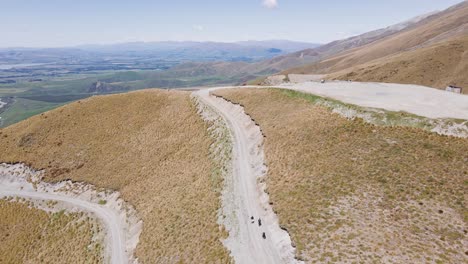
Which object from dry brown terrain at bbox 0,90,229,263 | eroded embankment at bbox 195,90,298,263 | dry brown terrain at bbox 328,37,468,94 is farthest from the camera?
dry brown terrain at bbox 328,37,468,94

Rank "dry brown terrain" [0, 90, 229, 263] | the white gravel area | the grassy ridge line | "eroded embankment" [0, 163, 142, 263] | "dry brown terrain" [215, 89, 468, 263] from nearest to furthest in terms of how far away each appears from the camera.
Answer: "dry brown terrain" [215, 89, 468, 263], "dry brown terrain" [0, 90, 229, 263], the grassy ridge line, "eroded embankment" [0, 163, 142, 263], the white gravel area

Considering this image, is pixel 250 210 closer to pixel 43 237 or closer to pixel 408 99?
pixel 43 237

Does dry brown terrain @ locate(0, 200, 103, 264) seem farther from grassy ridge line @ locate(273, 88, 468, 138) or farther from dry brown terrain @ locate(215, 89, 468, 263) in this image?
grassy ridge line @ locate(273, 88, 468, 138)

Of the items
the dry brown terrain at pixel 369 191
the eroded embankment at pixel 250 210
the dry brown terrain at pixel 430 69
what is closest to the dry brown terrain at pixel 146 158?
the eroded embankment at pixel 250 210

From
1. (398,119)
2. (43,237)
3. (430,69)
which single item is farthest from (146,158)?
(430,69)

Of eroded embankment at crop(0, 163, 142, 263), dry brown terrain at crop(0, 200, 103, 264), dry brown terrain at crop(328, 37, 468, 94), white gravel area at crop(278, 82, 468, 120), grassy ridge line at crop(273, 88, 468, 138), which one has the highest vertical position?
dry brown terrain at crop(328, 37, 468, 94)

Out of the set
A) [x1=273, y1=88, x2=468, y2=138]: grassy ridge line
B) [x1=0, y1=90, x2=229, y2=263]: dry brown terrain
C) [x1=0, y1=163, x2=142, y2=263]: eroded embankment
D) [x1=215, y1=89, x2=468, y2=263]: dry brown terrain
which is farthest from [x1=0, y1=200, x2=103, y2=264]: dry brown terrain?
[x1=273, y1=88, x2=468, y2=138]: grassy ridge line

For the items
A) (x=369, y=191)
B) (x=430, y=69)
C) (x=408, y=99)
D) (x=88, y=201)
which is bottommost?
(x=88, y=201)
